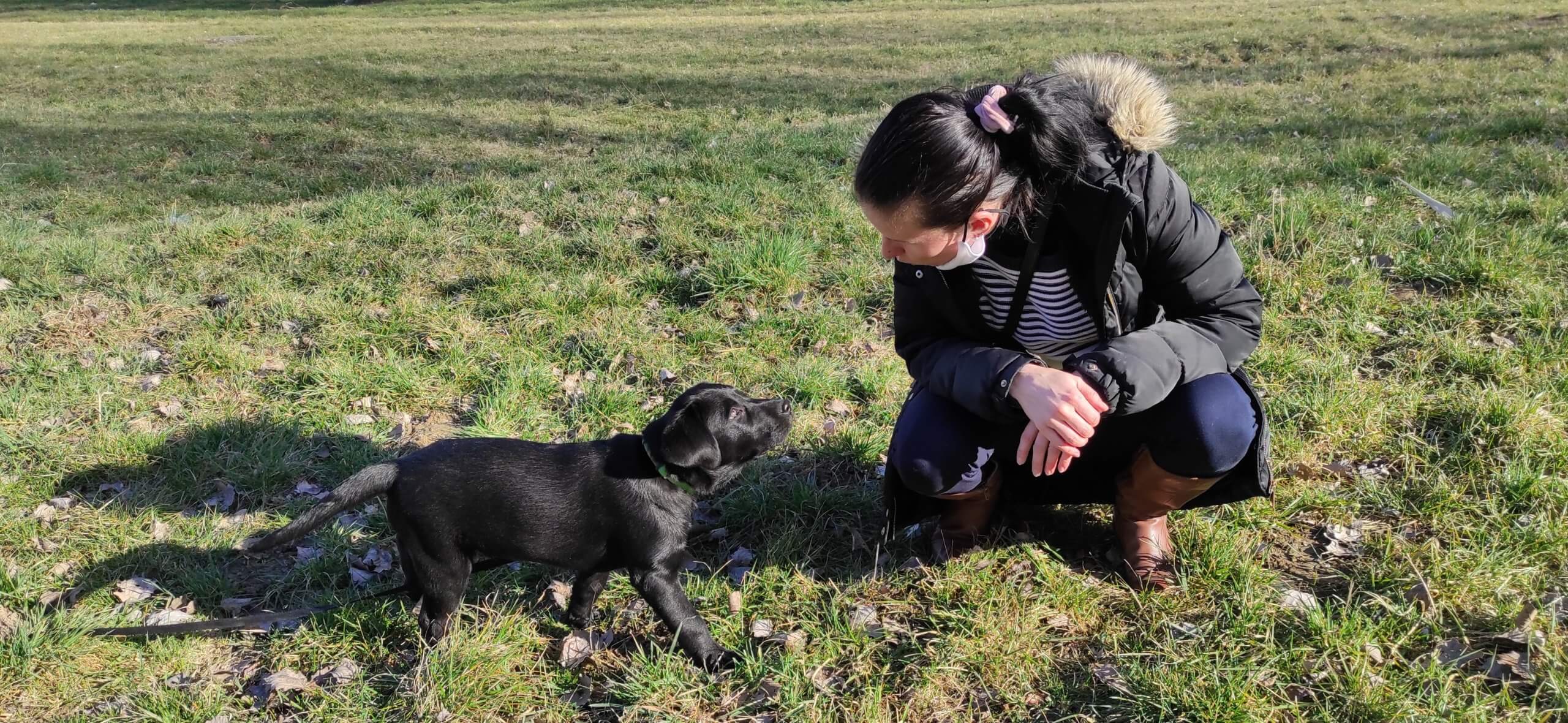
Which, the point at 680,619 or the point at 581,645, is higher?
the point at 680,619

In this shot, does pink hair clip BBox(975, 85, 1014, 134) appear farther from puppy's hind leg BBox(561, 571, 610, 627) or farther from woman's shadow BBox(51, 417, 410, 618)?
woman's shadow BBox(51, 417, 410, 618)

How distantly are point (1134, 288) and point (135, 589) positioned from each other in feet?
11.8

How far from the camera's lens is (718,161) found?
6945mm

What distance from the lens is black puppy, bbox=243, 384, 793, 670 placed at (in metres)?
2.82

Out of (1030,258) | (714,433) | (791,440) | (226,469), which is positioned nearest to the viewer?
(1030,258)

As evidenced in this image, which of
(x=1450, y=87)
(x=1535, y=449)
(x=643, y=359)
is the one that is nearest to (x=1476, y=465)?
(x=1535, y=449)

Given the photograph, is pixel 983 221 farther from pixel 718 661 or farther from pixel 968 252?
pixel 718 661

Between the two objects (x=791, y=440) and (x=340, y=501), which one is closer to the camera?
(x=340, y=501)

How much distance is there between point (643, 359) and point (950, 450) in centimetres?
213

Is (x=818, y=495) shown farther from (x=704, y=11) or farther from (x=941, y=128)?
(x=704, y=11)

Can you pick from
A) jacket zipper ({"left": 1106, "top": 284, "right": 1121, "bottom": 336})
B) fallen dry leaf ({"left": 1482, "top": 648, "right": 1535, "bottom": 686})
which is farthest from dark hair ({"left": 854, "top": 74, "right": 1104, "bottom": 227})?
fallen dry leaf ({"left": 1482, "top": 648, "right": 1535, "bottom": 686})

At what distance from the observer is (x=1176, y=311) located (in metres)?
2.76

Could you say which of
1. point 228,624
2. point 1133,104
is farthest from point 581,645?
point 1133,104

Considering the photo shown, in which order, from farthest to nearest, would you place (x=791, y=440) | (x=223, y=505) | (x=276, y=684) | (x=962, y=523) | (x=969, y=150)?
(x=791, y=440), (x=223, y=505), (x=962, y=523), (x=276, y=684), (x=969, y=150)
